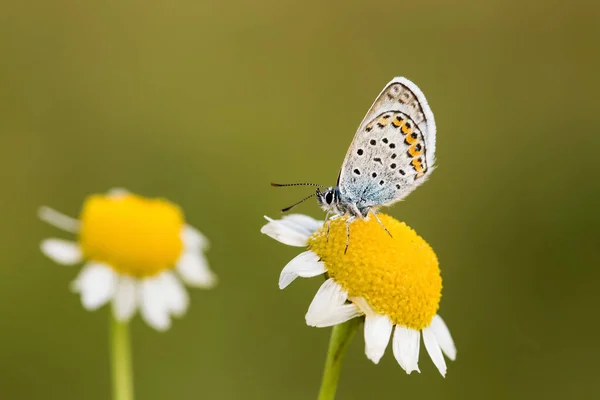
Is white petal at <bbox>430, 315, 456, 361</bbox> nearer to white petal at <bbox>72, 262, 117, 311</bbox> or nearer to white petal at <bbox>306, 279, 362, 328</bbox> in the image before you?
white petal at <bbox>306, 279, 362, 328</bbox>

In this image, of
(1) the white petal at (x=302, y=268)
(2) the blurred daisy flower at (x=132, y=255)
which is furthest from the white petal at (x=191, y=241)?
(1) the white petal at (x=302, y=268)

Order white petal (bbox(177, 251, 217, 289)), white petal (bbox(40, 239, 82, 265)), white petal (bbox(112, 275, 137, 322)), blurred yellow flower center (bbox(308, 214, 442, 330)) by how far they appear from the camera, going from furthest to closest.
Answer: white petal (bbox(177, 251, 217, 289)), white petal (bbox(40, 239, 82, 265)), white petal (bbox(112, 275, 137, 322)), blurred yellow flower center (bbox(308, 214, 442, 330))

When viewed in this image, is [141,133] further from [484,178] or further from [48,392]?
[484,178]

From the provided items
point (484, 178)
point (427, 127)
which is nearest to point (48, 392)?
point (427, 127)

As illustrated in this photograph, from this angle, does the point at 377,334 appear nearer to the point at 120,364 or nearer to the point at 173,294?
the point at 120,364

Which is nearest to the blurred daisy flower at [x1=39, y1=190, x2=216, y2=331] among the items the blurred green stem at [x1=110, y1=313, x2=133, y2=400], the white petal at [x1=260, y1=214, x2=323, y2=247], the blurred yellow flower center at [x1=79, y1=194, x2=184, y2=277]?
the blurred yellow flower center at [x1=79, y1=194, x2=184, y2=277]

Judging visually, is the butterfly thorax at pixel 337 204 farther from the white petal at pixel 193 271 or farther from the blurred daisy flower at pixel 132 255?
the white petal at pixel 193 271
